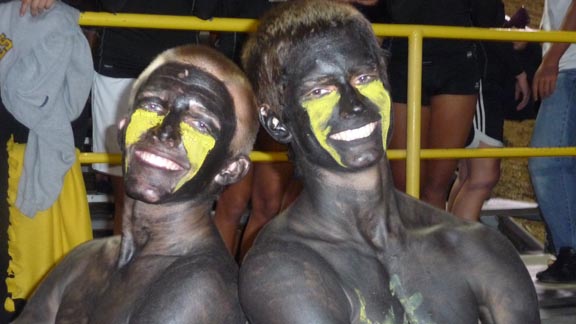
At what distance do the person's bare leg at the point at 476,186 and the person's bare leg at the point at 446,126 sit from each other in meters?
0.18

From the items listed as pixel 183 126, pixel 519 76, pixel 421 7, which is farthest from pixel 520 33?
pixel 183 126

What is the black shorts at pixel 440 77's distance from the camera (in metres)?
3.13

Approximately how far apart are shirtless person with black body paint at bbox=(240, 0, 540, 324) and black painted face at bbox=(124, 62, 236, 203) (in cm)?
11

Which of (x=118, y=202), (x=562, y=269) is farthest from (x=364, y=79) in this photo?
(x=562, y=269)

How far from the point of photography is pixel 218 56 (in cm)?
198

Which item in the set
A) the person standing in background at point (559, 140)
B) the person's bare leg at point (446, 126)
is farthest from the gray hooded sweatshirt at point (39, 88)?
the person standing in background at point (559, 140)

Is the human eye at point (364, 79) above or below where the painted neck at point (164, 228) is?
above

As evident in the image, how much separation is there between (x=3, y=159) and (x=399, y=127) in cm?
128

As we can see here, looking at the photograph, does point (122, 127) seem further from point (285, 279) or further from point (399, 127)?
point (399, 127)

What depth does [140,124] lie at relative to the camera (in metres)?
1.89

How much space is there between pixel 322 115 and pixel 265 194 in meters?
1.33

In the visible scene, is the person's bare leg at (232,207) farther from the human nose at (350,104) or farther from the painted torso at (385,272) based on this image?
the human nose at (350,104)

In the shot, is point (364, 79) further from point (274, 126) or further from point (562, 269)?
point (562, 269)

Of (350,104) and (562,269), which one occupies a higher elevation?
(350,104)
